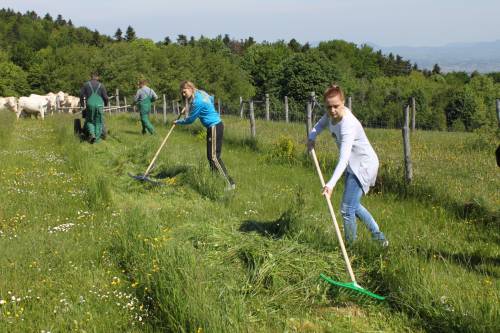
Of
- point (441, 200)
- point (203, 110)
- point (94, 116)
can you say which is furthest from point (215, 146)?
point (94, 116)

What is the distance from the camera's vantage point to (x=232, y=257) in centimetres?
501

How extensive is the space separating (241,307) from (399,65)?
123940 mm

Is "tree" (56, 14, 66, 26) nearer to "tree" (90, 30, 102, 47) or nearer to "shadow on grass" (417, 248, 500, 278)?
"tree" (90, 30, 102, 47)

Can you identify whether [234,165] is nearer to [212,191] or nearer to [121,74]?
[212,191]

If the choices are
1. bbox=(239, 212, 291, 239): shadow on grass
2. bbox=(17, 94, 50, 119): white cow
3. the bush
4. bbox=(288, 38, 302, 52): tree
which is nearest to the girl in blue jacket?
bbox=(239, 212, 291, 239): shadow on grass

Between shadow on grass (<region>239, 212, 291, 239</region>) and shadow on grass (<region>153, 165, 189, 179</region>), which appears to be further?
shadow on grass (<region>153, 165, 189, 179</region>)

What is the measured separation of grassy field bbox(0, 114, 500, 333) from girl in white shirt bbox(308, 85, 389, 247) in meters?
0.29

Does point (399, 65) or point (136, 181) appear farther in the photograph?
point (399, 65)

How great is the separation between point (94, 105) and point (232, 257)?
30.7 ft

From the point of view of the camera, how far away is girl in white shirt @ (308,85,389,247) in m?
4.89

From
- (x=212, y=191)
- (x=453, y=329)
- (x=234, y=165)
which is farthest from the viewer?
(x=234, y=165)

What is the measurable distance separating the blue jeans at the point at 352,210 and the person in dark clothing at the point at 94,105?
9.62 metres

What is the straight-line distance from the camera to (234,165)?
36.4 ft

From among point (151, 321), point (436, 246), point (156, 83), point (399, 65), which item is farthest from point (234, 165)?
point (399, 65)
